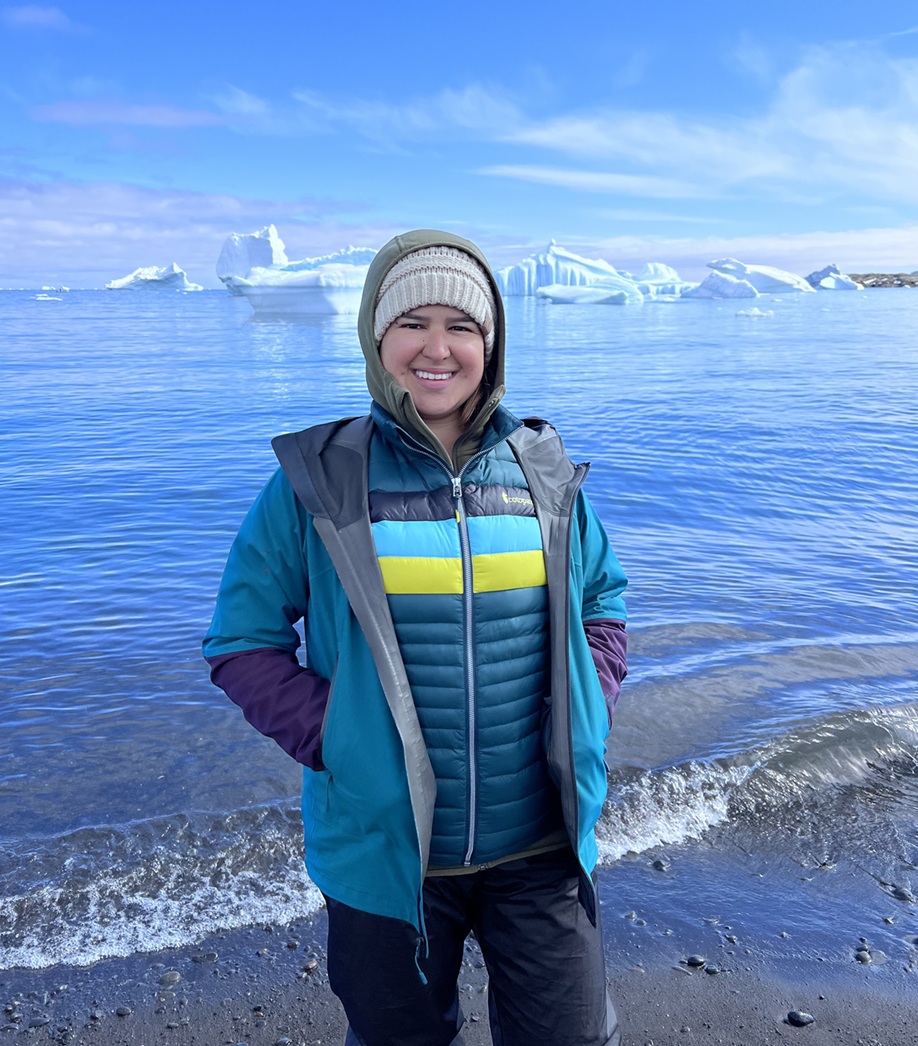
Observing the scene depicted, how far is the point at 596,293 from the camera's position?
79312 mm

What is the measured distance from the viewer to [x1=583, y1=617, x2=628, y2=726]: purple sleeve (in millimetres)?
1990

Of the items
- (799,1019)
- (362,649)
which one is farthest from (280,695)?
(799,1019)

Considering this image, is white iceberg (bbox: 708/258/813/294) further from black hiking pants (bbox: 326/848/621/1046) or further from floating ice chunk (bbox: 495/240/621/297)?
black hiking pants (bbox: 326/848/621/1046)

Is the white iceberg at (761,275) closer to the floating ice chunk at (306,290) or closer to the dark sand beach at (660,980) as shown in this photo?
the floating ice chunk at (306,290)

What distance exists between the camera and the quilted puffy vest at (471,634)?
1766mm

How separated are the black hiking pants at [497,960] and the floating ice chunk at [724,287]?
88.5m

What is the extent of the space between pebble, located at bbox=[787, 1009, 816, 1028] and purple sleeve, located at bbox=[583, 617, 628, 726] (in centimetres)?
138

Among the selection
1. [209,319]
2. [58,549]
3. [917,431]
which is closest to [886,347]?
[917,431]

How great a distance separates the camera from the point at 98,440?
15.7 metres

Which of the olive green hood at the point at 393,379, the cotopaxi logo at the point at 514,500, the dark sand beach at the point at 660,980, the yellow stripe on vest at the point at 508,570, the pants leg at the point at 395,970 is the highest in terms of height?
the olive green hood at the point at 393,379

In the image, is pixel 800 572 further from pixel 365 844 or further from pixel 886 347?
pixel 886 347

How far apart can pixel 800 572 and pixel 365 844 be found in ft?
22.8

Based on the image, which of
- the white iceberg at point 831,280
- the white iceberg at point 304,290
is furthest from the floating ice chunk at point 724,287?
the white iceberg at point 304,290

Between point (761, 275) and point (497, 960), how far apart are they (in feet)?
331
